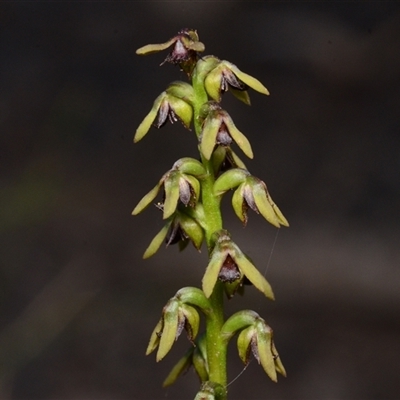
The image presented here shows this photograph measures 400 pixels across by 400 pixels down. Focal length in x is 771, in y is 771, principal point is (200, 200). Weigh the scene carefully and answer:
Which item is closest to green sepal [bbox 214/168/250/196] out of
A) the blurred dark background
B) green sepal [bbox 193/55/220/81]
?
green sepal [bbox 193/55/220/81]

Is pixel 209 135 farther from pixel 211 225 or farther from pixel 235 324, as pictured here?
pixel 235 324

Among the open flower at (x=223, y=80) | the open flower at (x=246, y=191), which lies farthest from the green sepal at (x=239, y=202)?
the open flower at (x=223, y=80)

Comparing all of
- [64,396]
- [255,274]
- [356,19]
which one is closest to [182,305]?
[255,274]

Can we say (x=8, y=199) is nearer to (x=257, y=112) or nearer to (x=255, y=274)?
(x=257, y=112)

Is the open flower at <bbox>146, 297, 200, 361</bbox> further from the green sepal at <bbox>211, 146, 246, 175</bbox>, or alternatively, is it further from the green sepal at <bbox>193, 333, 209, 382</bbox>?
the green sepal at <bbox>211, 146, 246, 175</bbox>

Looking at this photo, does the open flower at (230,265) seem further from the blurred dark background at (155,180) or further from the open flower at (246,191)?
the blurred dark background at (155,180)

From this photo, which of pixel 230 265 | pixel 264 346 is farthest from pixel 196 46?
pixel 264 346
